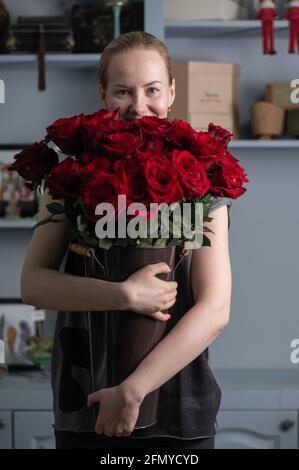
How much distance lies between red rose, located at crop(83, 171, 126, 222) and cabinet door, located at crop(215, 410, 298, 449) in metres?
2.01

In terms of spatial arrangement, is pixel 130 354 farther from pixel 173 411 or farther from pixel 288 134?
pixel 288 134

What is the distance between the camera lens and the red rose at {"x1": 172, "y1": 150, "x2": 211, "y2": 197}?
114cm

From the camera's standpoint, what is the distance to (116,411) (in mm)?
1175

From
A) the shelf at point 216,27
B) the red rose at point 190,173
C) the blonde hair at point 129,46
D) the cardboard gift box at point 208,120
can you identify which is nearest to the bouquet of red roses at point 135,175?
the red rose at point 190,173

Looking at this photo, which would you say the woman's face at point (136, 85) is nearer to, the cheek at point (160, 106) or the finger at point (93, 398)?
the cheek at point (160, 106)

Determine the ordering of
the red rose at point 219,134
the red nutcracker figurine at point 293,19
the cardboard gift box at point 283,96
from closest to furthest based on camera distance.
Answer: the red rose at point 219,134
the red nutcracker figurine at point 293,19
the cardboard gift box at point 283,96

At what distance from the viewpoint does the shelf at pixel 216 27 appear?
121 inches

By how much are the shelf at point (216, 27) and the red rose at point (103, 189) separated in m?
2.06

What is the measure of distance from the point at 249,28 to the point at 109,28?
52 centimetres

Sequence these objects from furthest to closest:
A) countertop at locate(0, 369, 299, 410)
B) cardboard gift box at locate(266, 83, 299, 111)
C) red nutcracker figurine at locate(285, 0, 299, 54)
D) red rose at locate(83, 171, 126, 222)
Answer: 1. cardboard gift box at locate(266, 83, 299, 111)
2. red nutcracker figurine at locate(285, 0, 299, 54)
3. countertop at locate(0, 369, 299, 410)
4. red rose at locate(83, 171, 126, 222)

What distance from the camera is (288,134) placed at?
3.19 m

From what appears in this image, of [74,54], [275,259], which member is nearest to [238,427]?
[275,259]

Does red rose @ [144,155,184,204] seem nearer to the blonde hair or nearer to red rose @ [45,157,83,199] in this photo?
red rose @ [45,157,83,199]

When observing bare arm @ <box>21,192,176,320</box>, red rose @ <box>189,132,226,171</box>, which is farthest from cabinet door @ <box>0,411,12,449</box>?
red rose @ <box>189,132,226,171</box>
